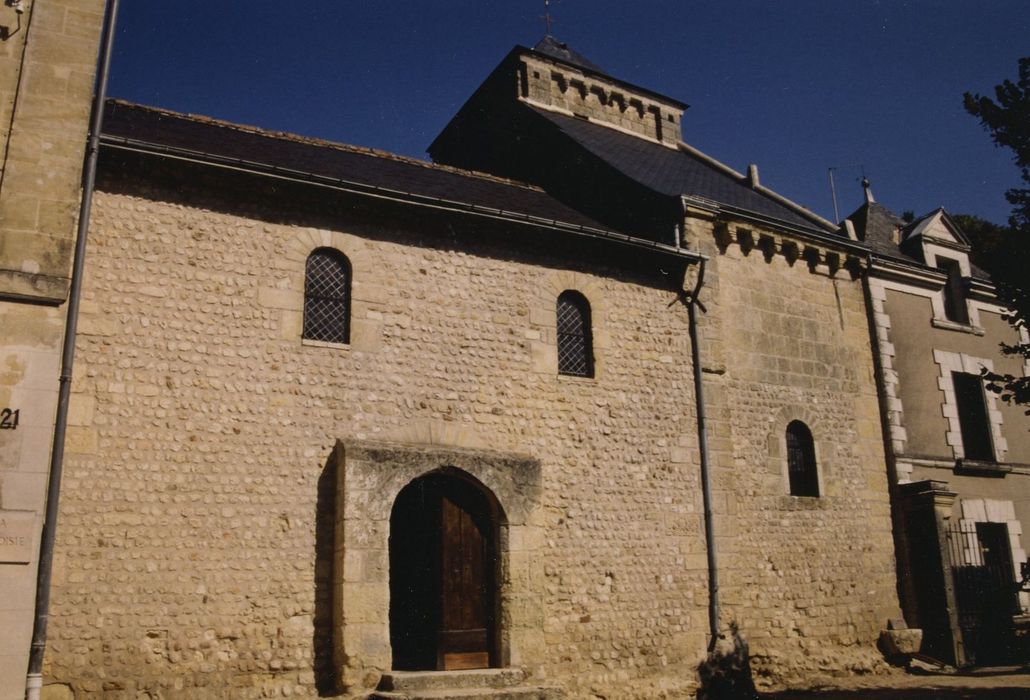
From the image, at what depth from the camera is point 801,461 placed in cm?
1256

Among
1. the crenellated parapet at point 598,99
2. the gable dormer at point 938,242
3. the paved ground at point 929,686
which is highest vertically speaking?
the crenellated parapet at point 598,99

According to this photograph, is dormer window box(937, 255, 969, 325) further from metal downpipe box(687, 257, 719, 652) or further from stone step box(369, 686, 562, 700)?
stone step box(369, 686, 562, 700)

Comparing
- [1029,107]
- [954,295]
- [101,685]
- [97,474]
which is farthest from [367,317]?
[954,295]

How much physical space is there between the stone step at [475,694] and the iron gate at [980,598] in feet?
23.4

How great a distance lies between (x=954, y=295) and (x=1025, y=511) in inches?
153

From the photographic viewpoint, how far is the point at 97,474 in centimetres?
808

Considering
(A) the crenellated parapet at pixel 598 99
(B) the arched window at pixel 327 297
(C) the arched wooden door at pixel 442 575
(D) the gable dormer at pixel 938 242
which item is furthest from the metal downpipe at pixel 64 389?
(D) the gable dormer at pixel 938 242

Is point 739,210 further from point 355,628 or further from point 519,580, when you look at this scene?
point 355,628

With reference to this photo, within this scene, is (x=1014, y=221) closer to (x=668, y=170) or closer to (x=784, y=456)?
(x=784, y=456)

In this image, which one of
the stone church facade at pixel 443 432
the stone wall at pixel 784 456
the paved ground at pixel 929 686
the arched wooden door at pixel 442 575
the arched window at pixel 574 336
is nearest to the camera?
the stone church facade at pixel 443 432

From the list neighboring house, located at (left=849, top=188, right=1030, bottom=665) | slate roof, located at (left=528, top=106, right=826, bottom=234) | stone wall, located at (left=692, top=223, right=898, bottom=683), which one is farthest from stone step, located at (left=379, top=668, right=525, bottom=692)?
slate roof, located at (left=528, top=106, right=826, bottom=234)

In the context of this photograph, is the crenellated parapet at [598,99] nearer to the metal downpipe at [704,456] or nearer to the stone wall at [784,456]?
the stone wall at [784,456]

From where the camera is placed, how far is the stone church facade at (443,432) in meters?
8.32

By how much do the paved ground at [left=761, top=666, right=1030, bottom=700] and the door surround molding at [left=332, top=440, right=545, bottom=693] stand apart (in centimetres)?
358
